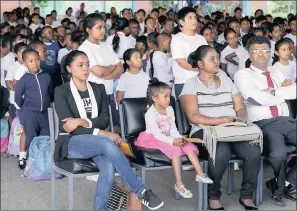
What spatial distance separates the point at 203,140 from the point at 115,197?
0.73 meters

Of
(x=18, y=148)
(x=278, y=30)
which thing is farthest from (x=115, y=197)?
(x=278, y=30)

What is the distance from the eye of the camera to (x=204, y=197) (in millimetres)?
4234

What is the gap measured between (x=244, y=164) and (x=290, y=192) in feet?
1.69

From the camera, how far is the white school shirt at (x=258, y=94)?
4.50 m

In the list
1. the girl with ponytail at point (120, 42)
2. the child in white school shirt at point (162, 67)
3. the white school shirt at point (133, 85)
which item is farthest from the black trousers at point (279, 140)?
the girl with ponytail at point (120, 42)

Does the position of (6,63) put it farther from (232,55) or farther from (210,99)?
(210,99)

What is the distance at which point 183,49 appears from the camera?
5.16m

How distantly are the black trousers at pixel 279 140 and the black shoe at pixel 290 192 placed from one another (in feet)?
0.42

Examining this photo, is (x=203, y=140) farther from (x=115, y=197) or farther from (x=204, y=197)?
(x=115, y=197)

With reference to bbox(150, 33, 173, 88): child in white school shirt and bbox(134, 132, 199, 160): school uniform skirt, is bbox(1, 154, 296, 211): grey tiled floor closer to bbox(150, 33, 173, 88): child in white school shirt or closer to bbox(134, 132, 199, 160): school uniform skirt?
bbox(134, 132, 199, 160): school uniform skirt

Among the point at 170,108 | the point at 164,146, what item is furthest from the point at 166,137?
the point at 170,108

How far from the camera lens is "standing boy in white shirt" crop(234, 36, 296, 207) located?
4414mm

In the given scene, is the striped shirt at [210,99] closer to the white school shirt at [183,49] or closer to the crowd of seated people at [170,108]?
the crowd of seated people at [170,108]

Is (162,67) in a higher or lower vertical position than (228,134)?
higher
